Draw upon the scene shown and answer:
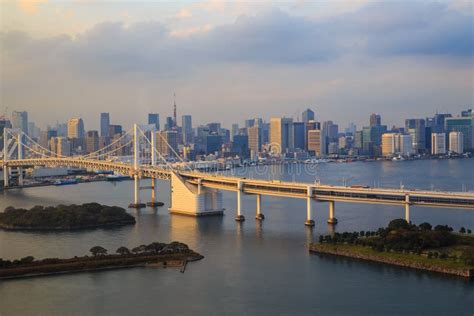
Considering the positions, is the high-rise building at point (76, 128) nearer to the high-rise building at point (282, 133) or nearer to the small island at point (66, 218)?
the high-rise building at point (282, 133)

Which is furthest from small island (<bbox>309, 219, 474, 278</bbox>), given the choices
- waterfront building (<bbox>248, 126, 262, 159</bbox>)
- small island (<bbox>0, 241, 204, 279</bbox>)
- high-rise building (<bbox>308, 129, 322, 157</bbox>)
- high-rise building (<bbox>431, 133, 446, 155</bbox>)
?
high-rise building (<bbox>308, 129, 322, 157</bbox>)

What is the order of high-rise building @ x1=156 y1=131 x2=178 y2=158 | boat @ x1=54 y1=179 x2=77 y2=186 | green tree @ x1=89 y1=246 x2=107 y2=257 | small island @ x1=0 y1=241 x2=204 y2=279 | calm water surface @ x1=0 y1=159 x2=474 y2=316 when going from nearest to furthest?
1. calm water surface @ x1=0 y1=159 x2=474 y2=316
2. small island @ x1=0 y1=241 x2=204 y2=279
3. green tree @ x1=89 y1=246 x2=107 y2=257
4. boat @ x1=54 y1=179 x2=77 y2=186
5. high-rise building @ x1=156 y1=131 x2=178 y2=158

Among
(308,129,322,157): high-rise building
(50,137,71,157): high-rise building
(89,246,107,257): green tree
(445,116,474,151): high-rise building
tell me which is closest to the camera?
(89,246,107,257): green tree

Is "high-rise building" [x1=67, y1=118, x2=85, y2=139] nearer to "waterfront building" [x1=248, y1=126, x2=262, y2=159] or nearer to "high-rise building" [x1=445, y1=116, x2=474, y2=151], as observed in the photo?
"waterfront building" [x1=248, y1=126, x2=262, y2=159]

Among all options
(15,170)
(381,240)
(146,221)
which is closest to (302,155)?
(15,170)

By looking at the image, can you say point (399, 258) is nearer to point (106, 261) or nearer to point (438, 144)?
point (106, 261)

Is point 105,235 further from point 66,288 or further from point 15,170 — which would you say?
point 15,170

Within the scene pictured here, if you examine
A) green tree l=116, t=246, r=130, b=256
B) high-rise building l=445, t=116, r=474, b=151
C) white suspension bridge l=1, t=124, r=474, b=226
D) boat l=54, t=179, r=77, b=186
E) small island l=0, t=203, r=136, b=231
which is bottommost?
green tree l=116, t=246, r=130, b=256
